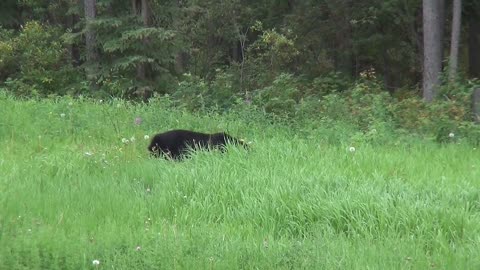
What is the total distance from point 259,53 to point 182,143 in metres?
17.5

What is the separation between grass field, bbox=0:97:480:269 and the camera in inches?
187

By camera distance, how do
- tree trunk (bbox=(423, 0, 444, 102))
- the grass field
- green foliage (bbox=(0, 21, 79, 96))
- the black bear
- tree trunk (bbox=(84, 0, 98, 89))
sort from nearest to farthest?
1. the grass field
2. the black bear
3. tree trunk (bbox=(423, 0, 444, 102))
4. tree trunk (bbox=(84, 0, 98, 89))
5. green foliage (bbox=(0, 21, 79, 96))

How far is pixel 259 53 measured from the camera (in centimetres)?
2544

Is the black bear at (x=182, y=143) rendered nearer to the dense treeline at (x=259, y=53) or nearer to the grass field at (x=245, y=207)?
the grass field at (x=245, y=207)

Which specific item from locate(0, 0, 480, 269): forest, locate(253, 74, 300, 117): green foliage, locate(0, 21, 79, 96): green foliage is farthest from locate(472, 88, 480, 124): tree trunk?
locate(0, 21, 79, 96): green foliage

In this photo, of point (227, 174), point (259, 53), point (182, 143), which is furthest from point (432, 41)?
point (227, 174)

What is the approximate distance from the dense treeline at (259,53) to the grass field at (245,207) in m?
3.66

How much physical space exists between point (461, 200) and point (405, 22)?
18.5 meters

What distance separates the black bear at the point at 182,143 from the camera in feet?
26.8

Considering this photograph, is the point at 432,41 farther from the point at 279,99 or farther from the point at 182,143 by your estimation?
the point at 182,143

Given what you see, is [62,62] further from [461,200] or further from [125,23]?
[461,200]

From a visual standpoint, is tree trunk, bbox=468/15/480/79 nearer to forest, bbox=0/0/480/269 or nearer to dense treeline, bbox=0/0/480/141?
dense treeline, bbox=0/0/480/141

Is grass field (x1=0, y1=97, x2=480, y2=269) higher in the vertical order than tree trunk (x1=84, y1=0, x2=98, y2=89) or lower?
lower

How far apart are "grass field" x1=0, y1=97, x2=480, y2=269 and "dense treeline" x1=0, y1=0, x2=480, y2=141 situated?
366 cm
